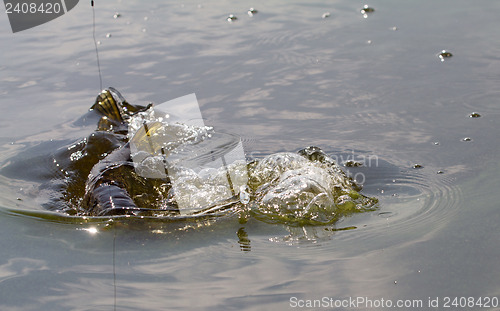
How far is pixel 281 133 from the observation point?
10.7 feet

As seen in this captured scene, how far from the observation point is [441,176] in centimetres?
263

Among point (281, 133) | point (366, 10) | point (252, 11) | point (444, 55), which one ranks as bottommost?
point (281, 133)

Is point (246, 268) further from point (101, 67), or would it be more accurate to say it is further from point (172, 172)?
point (101, 67)

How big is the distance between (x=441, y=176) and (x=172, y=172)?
1425 mm

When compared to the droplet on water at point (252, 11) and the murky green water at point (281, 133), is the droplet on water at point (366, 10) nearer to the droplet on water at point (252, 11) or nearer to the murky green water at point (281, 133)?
the murky green water at point (281, 133)

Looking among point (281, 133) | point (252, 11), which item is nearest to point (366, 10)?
point (252, 11)

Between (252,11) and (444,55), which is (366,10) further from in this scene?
(444,55)

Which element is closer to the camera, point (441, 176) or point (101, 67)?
point (441, 176)

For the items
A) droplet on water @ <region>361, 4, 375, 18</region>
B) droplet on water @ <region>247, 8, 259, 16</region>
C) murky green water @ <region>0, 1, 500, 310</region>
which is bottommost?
murky green water @ <region>0, 1, 500, 310</region>

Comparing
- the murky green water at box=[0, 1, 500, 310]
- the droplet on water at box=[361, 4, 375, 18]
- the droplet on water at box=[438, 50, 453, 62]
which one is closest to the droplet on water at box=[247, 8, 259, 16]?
the murky green water at box=[0, 1, 500, 310]

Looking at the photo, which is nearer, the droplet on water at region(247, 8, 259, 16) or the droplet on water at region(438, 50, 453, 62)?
the droplet on water at region(438, 50, 453, 62)

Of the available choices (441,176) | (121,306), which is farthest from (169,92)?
(121,306)

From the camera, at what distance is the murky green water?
74.6 inches

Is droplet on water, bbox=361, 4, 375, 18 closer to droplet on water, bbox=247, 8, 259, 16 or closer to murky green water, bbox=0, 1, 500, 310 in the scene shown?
murky green water, bbox=0, 1, 500, 310
